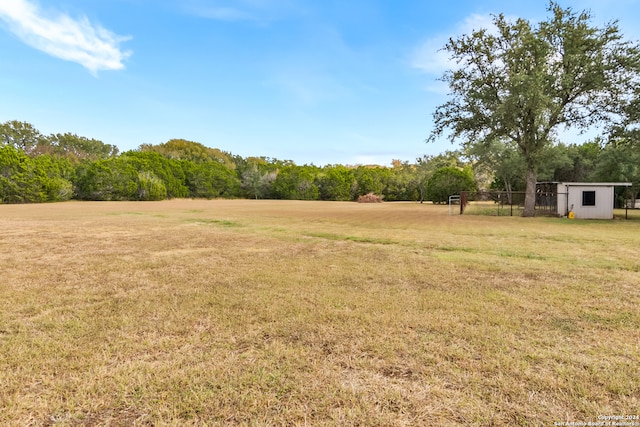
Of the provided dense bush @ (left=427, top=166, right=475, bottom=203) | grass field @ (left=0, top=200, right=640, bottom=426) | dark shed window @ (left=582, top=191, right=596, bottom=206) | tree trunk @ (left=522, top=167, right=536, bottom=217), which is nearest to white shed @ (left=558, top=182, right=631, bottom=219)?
dark shed window @ (left=582, top=191, right=596, bottom=206)

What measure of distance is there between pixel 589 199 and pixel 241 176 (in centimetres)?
5358

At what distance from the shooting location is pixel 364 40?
18953 mm

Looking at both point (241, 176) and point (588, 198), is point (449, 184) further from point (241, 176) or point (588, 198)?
point (241, 176)

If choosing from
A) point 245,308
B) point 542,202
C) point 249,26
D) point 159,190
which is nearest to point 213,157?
point 159,190

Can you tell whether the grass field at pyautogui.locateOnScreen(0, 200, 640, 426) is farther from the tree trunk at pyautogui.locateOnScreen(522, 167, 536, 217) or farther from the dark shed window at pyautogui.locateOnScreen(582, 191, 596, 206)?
the dark shed window at pyautogui.locateOnScreen(582, 191, 596, 206)

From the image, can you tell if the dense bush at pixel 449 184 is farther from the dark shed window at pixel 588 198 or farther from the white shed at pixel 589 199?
the dark shed window at pixel 588 198

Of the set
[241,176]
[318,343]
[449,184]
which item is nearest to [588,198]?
[318,343]

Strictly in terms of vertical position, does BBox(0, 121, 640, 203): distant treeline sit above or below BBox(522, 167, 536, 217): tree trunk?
above

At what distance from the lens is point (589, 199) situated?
18453 millimetres

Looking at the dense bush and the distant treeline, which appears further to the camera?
the dense bush

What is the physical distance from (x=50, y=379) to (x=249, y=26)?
21520mm

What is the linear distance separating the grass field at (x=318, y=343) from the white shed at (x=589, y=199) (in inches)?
614

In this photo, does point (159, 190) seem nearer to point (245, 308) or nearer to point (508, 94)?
point (508, 94)

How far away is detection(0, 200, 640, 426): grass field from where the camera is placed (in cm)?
206
